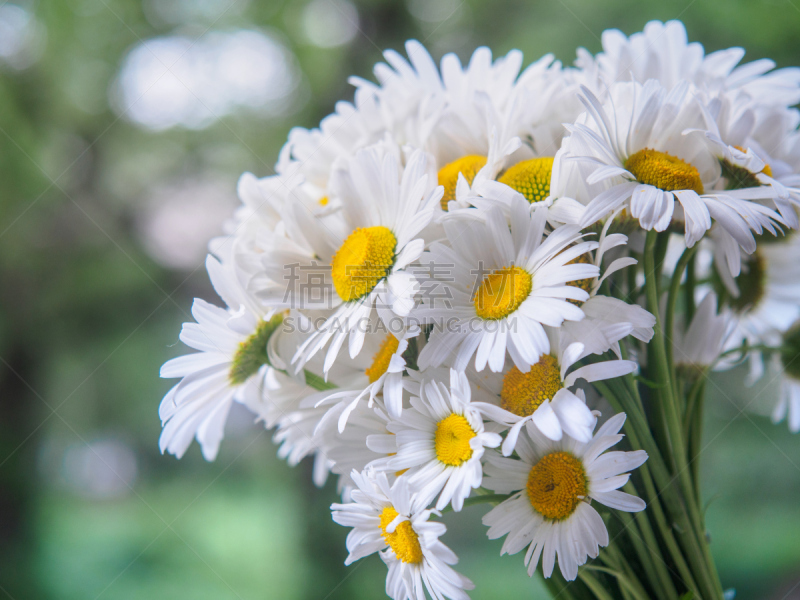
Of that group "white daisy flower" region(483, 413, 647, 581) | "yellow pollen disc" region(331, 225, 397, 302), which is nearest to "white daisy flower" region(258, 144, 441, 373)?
"yellow pollen disc" region(331, 225, 397, 302)

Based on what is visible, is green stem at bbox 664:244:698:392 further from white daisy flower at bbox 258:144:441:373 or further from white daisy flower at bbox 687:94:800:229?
white daisy flower at bbox 258:144:441:373

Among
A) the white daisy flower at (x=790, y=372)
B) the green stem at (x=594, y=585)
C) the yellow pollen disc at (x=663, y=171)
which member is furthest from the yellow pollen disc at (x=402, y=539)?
the white daisy flower at (x=790, y=372)

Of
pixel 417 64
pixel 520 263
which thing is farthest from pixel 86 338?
pixel 520 263

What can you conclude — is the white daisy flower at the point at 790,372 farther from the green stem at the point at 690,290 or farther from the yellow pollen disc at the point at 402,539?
the yellow pollen disc at the point at 402,539

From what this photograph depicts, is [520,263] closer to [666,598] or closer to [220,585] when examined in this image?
[666,598]

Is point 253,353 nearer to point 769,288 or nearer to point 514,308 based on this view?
point 514,308

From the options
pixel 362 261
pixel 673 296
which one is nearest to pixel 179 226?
pixel 362 261

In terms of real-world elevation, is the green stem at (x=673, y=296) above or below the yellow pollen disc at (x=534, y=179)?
below
